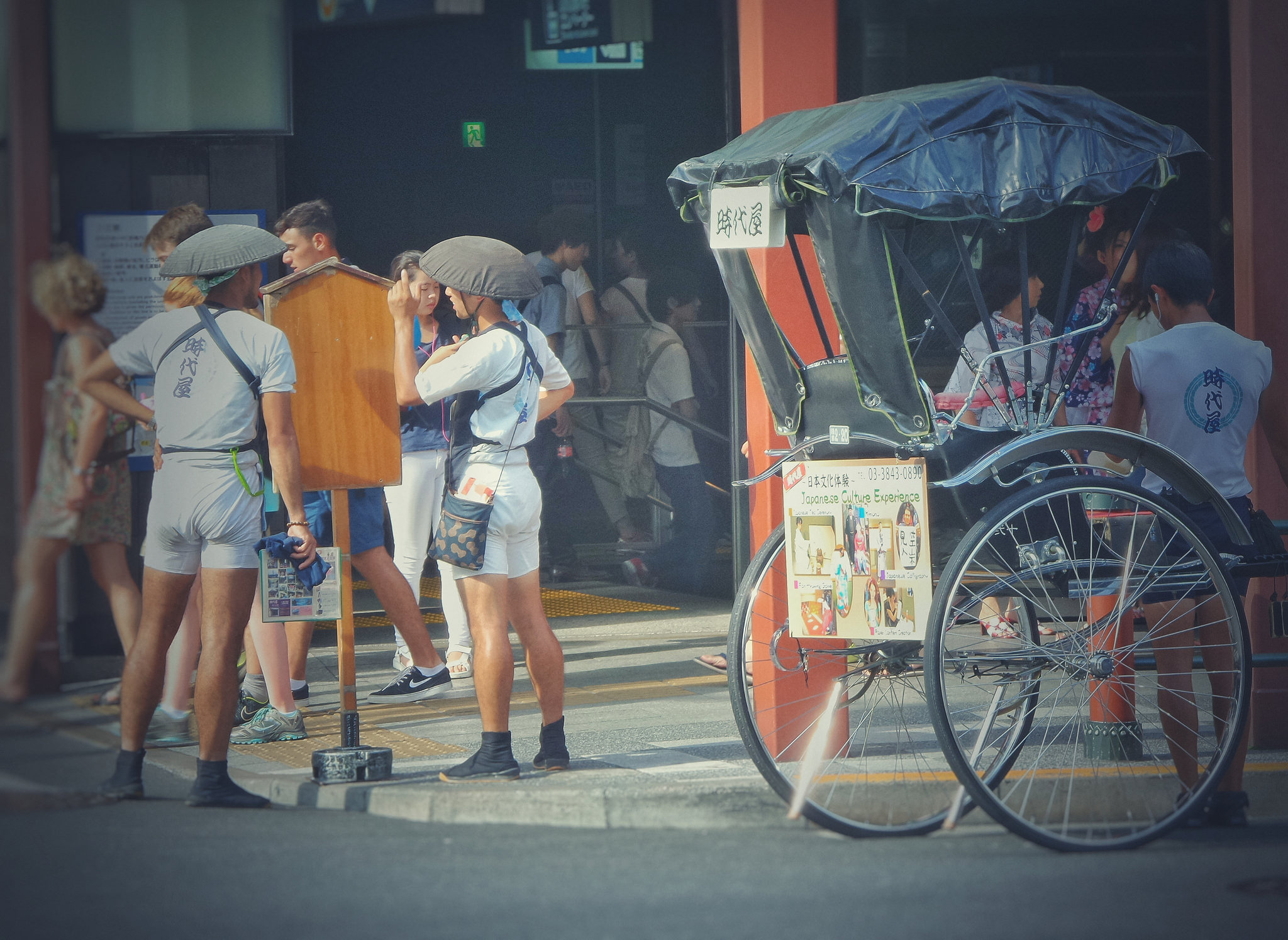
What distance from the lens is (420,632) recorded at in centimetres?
759

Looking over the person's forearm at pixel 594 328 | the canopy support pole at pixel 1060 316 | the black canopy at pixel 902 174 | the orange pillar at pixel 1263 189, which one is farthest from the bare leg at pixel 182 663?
the person's forearm at pixel 594 328

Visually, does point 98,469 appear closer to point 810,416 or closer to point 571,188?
point 810,416

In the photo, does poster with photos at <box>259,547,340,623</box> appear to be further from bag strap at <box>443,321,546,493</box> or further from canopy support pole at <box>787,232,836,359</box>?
canopy support pole at <box>787,232,836,359</box>

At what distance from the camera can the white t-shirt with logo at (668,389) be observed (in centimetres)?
1102

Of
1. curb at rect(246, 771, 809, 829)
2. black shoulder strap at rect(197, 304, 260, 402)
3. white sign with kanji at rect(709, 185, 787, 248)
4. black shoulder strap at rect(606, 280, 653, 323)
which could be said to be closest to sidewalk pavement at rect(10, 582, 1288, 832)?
curb at rect(246, 771, 809, 829)

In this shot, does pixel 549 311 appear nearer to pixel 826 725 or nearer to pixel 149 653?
pixel 149 653

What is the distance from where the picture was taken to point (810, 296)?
226 inches

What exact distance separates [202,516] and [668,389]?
5784mm

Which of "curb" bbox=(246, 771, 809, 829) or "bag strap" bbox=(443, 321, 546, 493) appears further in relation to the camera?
"bag strap" bbox=(443, 321, 546, 493)

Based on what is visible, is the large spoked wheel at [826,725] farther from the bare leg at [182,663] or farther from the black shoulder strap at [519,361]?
the bare leg at [182,663]

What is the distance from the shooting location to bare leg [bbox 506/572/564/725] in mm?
6066

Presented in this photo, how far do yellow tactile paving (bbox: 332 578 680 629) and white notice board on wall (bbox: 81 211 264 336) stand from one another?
2772 millimetres

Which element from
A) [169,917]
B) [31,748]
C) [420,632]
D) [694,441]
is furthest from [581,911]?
[694,441]

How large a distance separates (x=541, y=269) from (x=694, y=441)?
158cm
